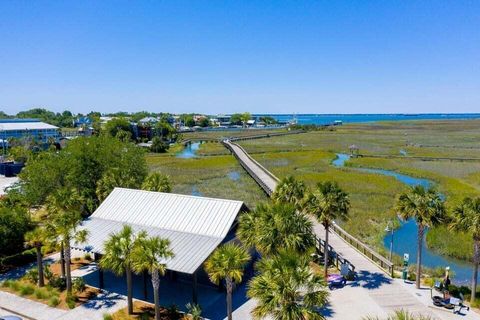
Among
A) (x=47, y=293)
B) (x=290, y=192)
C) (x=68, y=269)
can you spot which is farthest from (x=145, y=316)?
(x=290, y=192)

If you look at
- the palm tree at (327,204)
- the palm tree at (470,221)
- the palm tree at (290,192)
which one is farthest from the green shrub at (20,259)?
the palm tree at (470,221)

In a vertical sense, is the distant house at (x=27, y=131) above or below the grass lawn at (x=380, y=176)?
above

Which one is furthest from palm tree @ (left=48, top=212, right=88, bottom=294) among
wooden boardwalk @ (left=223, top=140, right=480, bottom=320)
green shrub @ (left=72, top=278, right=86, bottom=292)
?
wooden boardwalk @ (left=223, top=140, right=480, bottom=320)

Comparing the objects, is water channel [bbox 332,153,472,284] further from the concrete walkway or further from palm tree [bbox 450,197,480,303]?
the concrete walkway

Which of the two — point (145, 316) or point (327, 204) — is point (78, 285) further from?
point (327, 204)

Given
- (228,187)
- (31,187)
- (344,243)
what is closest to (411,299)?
(344,243)

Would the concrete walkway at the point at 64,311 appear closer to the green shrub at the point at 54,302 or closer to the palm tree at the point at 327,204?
the green shrub at the point at 54,302
